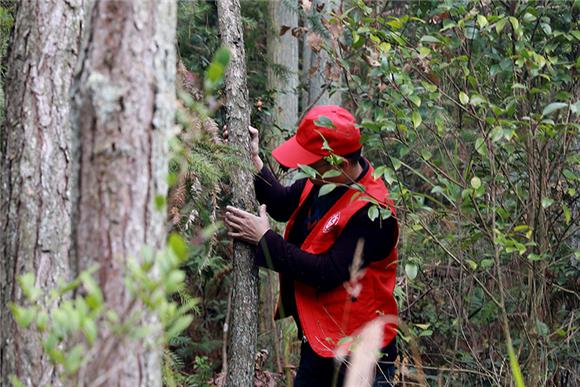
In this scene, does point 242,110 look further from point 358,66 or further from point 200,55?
point 358,66

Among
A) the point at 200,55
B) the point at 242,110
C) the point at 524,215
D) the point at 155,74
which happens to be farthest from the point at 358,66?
the point at 155,74

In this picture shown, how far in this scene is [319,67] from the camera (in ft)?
23.2

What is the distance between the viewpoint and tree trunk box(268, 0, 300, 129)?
7660mm

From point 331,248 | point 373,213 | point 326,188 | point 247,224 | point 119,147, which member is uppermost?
point 119,147

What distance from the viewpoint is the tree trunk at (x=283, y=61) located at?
7660 millimetres

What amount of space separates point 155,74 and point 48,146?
1.62 metres

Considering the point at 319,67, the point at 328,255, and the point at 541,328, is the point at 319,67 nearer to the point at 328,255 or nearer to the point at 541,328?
the point at 328,255

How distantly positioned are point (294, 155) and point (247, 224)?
0.45 metres

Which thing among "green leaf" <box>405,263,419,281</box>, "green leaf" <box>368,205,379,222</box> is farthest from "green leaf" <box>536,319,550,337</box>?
"green leaf" <box>368,205,379,222</box>

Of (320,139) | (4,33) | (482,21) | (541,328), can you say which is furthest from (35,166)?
(541,328)

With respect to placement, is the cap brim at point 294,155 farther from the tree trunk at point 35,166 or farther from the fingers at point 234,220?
the tree trunk at point 35,166

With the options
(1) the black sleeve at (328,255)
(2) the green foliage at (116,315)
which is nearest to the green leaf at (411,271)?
(1) the black sleeve at (328,255)

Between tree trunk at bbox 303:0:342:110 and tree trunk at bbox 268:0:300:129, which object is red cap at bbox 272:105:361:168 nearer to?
tree trunk at bbox 303:0:342:110

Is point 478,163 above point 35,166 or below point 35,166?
below
